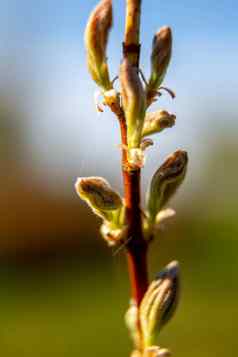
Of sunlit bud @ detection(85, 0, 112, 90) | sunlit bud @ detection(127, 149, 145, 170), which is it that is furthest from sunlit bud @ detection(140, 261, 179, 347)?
sunlit bud @ detection(85, 0, 112, 90)

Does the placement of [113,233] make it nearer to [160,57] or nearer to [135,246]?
[135,246]

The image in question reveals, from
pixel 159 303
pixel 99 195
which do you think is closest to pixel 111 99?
pixel 99 195

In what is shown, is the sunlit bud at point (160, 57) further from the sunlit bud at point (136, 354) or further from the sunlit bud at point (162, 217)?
the sunlit bud at point (136, 354)

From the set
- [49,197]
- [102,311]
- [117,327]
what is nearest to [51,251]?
[49,197]

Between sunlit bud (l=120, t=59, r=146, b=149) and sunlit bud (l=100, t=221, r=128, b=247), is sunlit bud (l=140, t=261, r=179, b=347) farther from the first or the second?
sunlit bud (l=120, t=59, r=146, b=149)

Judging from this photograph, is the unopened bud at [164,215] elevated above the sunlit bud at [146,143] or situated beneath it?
situated beneath

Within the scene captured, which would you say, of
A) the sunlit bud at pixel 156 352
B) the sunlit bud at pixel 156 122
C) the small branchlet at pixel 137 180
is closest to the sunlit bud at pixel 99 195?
the small branchlet at pixel 137 180
